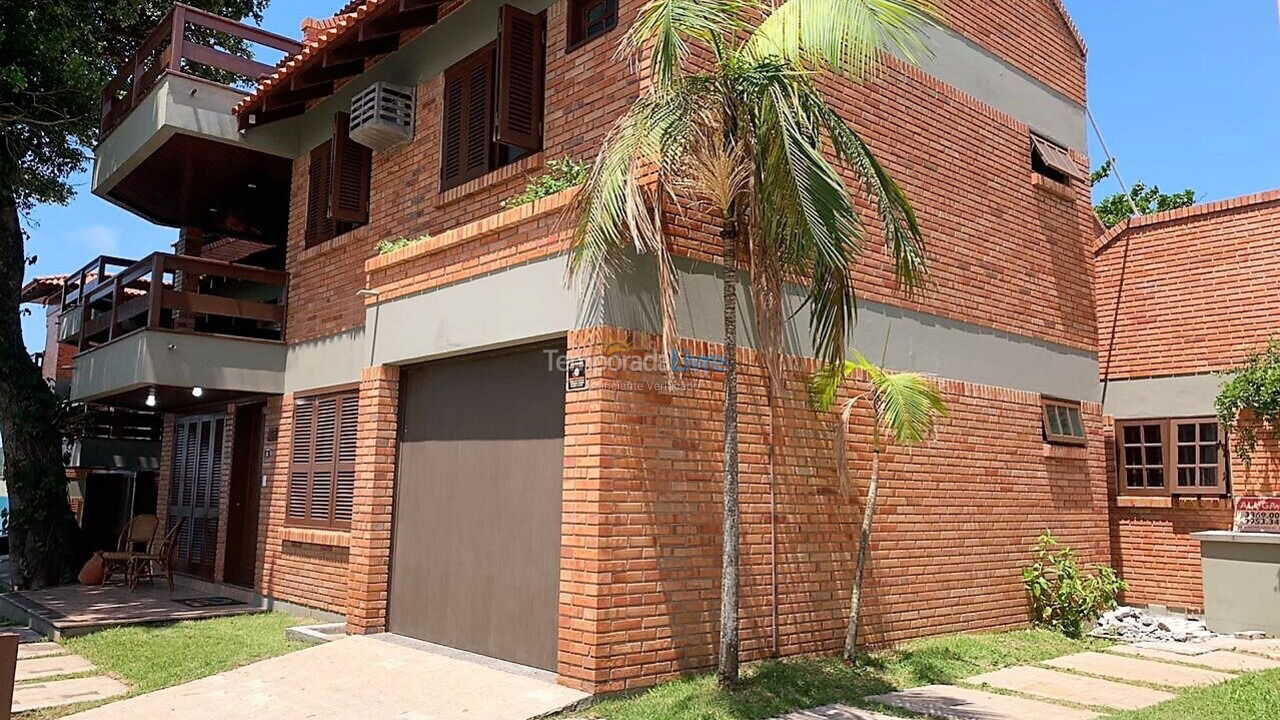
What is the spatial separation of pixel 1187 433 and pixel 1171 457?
36 centimetres

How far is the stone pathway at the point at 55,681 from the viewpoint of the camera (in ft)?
25.7

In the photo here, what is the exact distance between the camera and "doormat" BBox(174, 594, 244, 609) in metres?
12.2

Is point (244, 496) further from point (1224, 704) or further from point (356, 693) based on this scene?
point (1224, 704)

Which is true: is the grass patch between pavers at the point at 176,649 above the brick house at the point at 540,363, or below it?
below

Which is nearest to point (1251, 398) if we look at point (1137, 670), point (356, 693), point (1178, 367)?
point (1178, 367)

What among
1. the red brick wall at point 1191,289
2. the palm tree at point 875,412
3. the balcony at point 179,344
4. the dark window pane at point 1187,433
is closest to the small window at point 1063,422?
the dark window pane at point 1187,433

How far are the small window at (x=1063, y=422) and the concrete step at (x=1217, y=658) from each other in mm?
2506

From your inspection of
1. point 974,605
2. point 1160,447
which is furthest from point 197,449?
point 1160,447

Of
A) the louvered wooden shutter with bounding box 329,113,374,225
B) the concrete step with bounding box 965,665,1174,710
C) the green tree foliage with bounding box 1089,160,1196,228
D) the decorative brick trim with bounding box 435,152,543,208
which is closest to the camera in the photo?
the concrete step with bounding box 965,665,1174,710

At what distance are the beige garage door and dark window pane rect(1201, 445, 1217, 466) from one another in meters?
8.67

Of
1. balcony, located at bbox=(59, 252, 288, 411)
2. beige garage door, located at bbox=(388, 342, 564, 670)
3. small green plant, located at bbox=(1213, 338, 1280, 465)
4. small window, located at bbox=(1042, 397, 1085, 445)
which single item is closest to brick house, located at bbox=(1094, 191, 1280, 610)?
small green plant, located at bbox=(1213, 338, 1280, 465)

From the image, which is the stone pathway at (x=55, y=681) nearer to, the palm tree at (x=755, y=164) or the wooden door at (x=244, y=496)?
the wooden door at (x=244, y=496)

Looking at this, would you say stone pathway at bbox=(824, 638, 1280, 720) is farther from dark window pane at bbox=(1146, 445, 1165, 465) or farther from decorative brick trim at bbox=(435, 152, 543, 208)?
decorative brick trim at bbox=(435, 152, 543, 208)

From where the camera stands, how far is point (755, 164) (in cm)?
636
